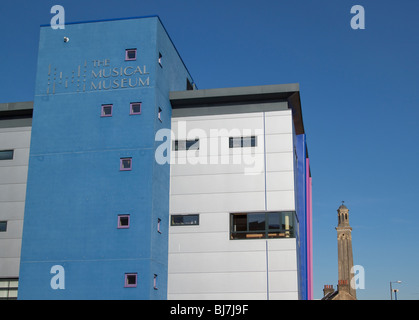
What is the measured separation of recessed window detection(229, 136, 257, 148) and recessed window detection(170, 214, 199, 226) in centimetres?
495

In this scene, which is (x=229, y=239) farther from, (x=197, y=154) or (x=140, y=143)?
(x=140, y=143)

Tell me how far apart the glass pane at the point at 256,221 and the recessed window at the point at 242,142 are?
4.35m

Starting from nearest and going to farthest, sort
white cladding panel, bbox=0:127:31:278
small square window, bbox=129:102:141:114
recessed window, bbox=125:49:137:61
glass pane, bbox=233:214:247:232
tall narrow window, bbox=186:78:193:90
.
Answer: small square window, bbox=129:102:141:114, glass pane, bbox=233:214:247:232, recessed window, bbox=125:49:137:61, white cladding panel, bbox=0:127:31:278, tall narrow window, bbox=186:78:193:90

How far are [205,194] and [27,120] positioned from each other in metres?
13.2

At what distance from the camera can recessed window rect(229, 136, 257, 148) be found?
3344 cm

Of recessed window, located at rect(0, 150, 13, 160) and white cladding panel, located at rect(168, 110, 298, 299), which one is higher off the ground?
recessed window, located at rect(0, 150, 13, 160)

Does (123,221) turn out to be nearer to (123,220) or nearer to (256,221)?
(123,220)

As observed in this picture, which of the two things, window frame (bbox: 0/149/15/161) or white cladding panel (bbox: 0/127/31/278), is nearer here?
white cladding panel (bbox: 0/127/31/278)

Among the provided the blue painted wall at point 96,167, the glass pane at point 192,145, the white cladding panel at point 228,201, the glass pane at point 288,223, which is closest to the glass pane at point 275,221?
the glass pane at point 288,223

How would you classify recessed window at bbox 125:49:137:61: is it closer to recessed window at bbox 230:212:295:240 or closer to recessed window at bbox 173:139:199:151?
recessed window at bbox 173:139:199:151

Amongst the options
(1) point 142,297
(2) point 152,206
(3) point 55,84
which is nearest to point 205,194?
(2) point 152,206

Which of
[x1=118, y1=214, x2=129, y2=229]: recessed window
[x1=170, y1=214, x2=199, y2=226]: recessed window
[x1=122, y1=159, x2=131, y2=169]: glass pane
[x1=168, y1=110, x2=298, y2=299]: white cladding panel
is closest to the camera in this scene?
[x1=118, y1=214, x2=129, y2=229]: recessed window

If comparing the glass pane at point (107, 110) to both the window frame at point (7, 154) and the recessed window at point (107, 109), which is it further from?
the window frame at point (7, 154)

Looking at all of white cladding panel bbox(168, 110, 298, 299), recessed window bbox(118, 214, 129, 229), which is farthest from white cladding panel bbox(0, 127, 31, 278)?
white cladding panel bbox(168, 110, 298, 299)
